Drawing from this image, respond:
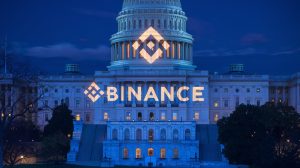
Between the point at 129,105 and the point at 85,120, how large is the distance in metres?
10.7

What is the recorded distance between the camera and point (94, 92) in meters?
142

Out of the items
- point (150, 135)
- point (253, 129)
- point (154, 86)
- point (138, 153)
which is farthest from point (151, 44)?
point (253, 129)

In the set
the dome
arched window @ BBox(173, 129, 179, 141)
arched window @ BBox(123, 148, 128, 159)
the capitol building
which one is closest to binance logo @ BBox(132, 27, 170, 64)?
the capitol building

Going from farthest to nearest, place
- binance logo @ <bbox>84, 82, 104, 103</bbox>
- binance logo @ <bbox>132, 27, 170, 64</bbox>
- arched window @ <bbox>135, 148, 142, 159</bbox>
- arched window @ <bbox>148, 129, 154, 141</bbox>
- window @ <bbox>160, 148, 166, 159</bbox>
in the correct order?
binance logo @ <bbox>132, 27, 170, 64</bbox>
binance logo @ <bbox>84, 82, 104, 103</bbox>
arched window @ <bbox>148, 129, 154, 141</bbox>
window @ <bbox>160, 148, 166, 159</bbox>
arched window @ <bbox>135, 148, 142, 159</bbox>

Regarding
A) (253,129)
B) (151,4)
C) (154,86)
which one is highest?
(151,4)

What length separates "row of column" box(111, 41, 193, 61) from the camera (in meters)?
148

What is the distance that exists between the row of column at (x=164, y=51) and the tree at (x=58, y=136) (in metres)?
31.4

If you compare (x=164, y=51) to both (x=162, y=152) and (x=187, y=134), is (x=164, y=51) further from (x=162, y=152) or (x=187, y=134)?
(x=162, y=152)

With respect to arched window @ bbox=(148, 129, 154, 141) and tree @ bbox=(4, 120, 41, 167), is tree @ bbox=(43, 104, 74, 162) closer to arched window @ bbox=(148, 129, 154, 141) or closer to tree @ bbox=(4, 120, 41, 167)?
tree @ bbox=(4, 120, 41, 167)

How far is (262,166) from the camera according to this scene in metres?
76.9

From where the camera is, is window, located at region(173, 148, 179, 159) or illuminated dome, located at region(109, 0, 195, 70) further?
illuminated dome, located at region(109, 0, 195, 70)

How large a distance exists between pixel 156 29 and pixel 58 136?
48.1m

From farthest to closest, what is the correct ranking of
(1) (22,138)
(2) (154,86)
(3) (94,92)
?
1. (3) (94,92)
2. (2) (154,86)
3. (1) (22,138)

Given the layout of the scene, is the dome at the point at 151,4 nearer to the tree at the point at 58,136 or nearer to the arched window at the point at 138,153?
the tree at the point at 58,136
